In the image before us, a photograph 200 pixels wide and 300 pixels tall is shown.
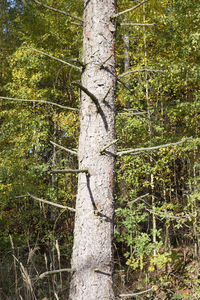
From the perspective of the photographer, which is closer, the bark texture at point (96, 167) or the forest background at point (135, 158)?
the bark texture at point (96, 167)

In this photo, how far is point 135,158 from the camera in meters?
5.26

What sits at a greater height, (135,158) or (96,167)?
(96,167)

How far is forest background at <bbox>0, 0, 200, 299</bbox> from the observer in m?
4.61

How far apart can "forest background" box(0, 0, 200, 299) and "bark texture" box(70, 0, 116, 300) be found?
5.04ft

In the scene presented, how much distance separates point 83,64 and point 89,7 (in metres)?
0.42

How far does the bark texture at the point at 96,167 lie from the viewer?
61.7 inches

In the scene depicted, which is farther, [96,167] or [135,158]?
[135,158]

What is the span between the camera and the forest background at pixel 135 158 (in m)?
4.61

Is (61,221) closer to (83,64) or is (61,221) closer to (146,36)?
(146,36)

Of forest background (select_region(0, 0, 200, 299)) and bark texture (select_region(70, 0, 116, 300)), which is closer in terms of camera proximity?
bark texture (select_region(70, 0, 116, 300))

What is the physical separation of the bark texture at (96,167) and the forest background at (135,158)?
1535 mm

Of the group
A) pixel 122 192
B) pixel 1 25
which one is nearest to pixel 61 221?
pixel 122 192

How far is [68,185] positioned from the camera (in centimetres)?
655

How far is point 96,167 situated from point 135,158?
3623 millimetres
